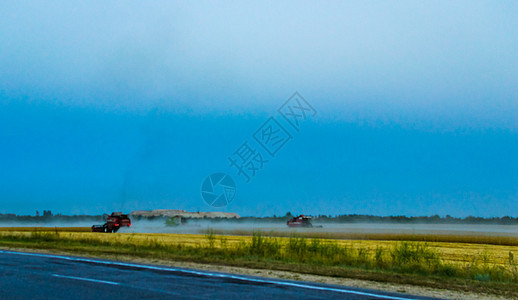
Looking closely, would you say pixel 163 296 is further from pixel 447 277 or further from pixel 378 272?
pixel 447 277

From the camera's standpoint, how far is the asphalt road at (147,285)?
1084 centimetres

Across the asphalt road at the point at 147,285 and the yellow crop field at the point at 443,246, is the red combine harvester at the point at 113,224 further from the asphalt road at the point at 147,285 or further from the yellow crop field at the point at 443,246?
the asphalt road at the point at 147,285

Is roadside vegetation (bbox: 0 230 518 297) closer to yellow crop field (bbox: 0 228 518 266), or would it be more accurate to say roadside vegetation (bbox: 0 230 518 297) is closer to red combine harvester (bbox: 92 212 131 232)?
yellow crop field (bbox: 0 228 518 266)

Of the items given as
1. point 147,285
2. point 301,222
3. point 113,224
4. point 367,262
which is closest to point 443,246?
point 367,262

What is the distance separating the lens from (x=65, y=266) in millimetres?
16922

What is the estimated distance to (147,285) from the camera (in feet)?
40.6

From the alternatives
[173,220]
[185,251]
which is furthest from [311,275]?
[173,220]

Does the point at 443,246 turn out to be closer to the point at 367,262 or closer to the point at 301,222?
the point at 367,262

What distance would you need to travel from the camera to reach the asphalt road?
35.6 feet

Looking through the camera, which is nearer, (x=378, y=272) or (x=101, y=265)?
(x=378, y=272)

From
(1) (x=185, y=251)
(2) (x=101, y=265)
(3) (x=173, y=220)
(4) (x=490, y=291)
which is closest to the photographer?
(4) (x=490, y=291)

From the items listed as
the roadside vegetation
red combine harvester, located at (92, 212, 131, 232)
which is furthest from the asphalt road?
red combine harvester, located at (92, 212, 131, 232)

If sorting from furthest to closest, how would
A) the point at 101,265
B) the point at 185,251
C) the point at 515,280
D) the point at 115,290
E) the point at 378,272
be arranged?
the point at 185,251
the point at 101,265
the point at 378,272
the point at 515,280
the point at 115,290

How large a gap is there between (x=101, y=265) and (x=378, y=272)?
32.6 ft
